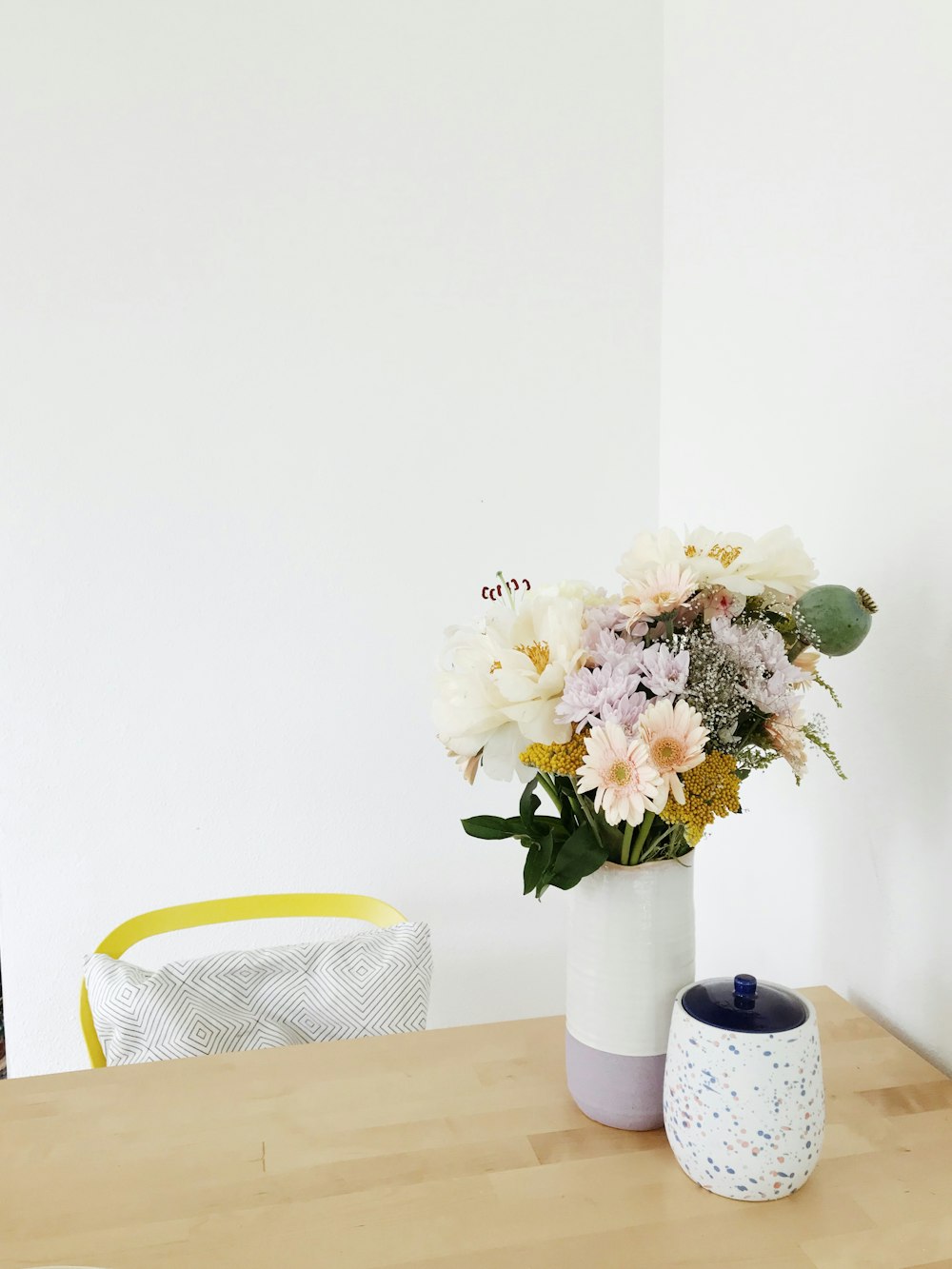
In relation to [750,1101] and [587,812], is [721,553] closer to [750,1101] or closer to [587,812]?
[587,812]

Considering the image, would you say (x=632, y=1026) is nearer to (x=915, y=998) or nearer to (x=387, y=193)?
(x=915, y=998)

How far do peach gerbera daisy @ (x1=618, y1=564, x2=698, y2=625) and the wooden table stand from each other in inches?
17.5

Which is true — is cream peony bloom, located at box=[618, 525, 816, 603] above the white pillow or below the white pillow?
above

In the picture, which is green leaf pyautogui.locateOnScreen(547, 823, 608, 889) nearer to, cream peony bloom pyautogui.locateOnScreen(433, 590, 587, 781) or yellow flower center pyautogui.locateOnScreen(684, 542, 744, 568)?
cream peony bloom pyautogui.locateOnScreen(433, 590, 587, 781)

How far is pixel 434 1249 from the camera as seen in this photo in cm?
70

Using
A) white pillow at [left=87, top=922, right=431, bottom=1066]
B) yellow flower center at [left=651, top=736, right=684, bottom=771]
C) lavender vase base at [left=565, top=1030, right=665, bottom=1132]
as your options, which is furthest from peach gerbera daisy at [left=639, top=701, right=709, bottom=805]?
white pillow at [left=87, top=922, right=431, bottom=1066]

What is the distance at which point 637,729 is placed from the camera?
29.0 inches

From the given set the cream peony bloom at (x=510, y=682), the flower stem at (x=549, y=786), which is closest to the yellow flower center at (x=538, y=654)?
the cream peony bloom at (x=510, y=682)

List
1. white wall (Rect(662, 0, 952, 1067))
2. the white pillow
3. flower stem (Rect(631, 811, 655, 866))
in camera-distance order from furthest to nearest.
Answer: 1. the white pillow
2. white wall (Rect(662, 0, 952, 1067))
3. flower stem (Rect(631, 811, 655, 866))

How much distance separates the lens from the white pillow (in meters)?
1.18

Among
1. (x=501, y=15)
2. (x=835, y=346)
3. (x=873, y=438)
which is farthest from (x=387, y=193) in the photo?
(x=873, y=438)

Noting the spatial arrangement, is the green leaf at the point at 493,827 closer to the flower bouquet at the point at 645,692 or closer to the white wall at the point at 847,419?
the flower bouquet at the point at 645,692


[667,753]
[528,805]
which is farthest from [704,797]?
[528,805]

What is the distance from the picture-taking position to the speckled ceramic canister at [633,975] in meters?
0.83
